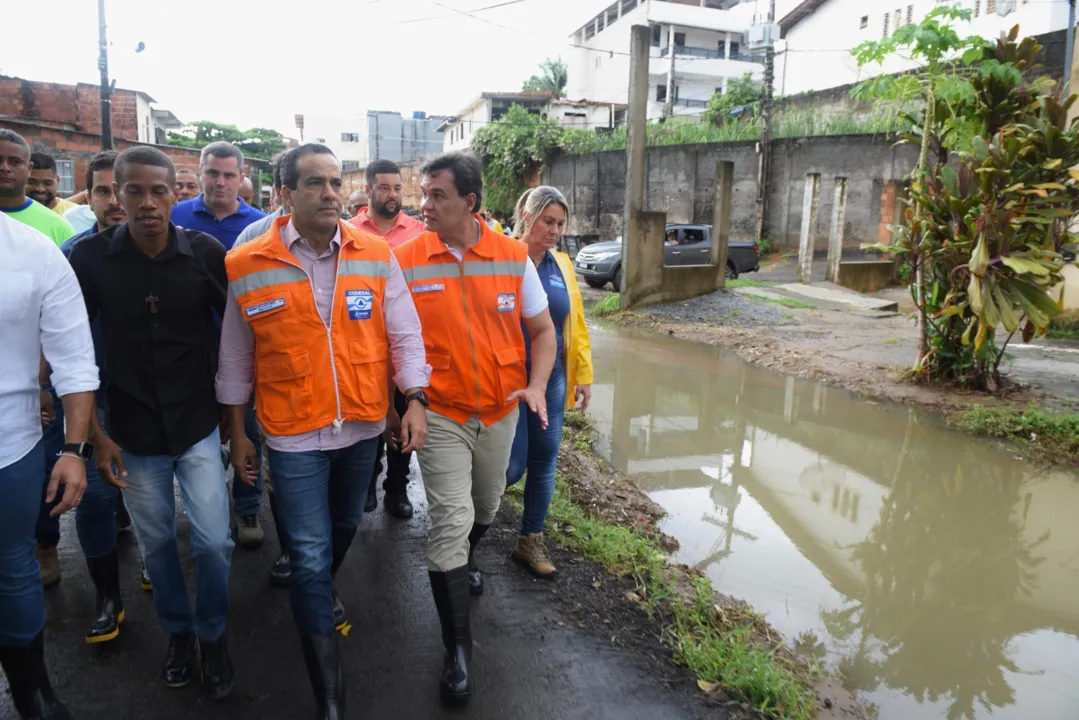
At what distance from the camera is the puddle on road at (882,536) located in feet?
10.8

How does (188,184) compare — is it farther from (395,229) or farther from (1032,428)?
(1032,428)

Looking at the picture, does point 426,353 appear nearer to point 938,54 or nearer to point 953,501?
point 953,501

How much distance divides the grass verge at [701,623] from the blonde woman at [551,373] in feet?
1.25

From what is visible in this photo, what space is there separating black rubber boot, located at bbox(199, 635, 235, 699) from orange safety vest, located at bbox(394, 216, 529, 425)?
113cm

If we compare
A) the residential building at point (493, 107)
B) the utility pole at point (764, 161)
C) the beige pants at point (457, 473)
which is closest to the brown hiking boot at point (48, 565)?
the beige pants at point (457, 473)

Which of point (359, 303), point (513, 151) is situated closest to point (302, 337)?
point (359, 303)

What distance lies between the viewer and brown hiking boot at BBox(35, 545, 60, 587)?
3.36m

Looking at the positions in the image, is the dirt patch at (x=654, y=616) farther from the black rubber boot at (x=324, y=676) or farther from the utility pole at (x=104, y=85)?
the utility pole at (x=104, y=85)

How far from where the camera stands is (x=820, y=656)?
334 centimetres

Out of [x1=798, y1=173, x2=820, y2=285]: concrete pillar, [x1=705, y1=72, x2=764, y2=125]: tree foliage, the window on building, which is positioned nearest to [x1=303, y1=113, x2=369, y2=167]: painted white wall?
[x1=705, y1=72, x2=764, y2=125]: tree foliage

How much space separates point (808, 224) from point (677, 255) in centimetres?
304

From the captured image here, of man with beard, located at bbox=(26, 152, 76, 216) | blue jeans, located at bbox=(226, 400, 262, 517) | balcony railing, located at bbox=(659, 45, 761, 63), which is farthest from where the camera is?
balcony railing, located at bbox=(659, 45, 761, 63)

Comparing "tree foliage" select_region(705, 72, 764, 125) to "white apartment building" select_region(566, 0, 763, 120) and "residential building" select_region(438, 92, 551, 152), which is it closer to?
"residential building" select_region(438, 92, 551, 152)

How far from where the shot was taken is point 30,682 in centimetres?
237
